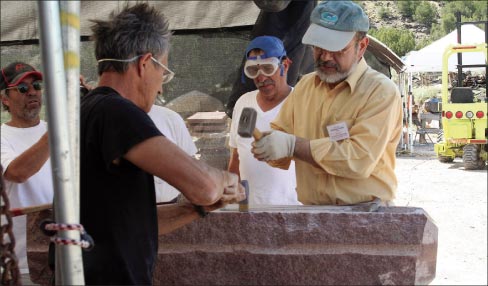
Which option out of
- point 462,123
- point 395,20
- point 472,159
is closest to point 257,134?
point 472,159

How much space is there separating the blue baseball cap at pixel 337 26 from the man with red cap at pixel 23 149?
1.31m

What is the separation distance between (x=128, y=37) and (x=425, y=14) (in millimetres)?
38680

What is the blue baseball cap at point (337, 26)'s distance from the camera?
8.47 feet

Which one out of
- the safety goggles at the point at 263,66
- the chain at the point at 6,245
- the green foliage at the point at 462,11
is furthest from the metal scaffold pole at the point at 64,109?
the green foliage at the point at 462,11

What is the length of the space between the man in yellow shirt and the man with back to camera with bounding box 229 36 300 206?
0.67 m

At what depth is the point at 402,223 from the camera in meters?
2.40

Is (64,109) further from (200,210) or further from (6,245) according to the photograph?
(200,210)

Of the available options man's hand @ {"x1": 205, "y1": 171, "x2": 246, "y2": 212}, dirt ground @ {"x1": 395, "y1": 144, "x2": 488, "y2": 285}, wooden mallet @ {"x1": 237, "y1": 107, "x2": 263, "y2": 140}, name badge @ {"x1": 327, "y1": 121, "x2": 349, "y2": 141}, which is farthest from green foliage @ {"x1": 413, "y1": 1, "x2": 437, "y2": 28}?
man's hand @ {"x1": 205, "y1": 171, "x2": 246, "y2": 212}

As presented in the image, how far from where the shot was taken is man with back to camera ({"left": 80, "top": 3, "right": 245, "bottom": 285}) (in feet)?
5.84

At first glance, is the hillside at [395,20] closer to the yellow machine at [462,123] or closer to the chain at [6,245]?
the yellow machine at [462,123]

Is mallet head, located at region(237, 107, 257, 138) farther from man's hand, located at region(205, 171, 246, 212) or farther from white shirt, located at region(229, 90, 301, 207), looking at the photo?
white shirt, located at region(229, 90, 301, 207)

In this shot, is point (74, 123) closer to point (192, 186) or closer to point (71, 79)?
point (71, 79)

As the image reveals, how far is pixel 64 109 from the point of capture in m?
1.47

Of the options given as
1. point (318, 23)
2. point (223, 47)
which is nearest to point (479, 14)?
point (223, 47)
